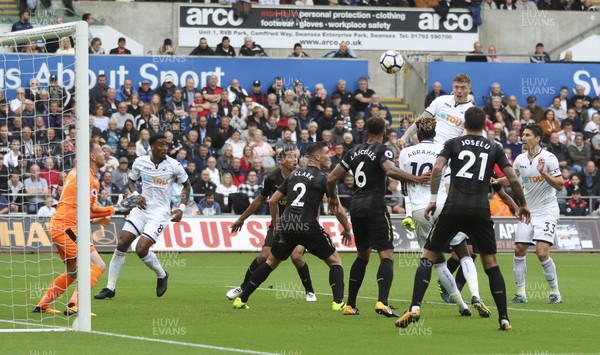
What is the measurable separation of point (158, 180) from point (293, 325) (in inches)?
197

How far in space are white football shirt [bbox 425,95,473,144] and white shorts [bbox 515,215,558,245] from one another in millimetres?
1863

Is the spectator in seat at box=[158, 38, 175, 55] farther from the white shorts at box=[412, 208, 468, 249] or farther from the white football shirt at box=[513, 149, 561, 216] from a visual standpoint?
the white shorts at box=[412, 208, 468, 249]

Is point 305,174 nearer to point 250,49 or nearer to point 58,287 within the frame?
point 58,287

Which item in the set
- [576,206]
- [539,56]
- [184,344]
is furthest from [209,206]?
[184,344]

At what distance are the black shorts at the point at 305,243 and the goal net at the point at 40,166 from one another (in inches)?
110

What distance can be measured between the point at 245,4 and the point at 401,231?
1068 cm

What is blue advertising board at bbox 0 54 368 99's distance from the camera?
3341 centimetres

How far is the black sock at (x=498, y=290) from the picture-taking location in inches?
523

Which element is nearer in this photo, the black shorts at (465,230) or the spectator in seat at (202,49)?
the black shorts at (465,230)

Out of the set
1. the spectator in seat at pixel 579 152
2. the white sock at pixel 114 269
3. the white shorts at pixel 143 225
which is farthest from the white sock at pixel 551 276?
the spectator in seat at pixel 579 152

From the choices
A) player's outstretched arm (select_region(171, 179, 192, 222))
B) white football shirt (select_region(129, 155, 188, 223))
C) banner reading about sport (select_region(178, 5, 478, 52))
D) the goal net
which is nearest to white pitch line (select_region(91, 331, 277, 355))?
the goal net

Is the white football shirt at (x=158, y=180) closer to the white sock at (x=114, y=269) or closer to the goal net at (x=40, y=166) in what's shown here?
the white sock at (x=114, y=269)

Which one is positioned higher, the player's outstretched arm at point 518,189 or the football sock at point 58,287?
the player's outstretched arm at point 518,189

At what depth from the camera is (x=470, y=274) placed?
15156mm
